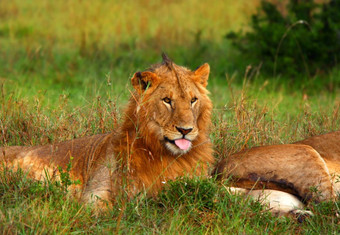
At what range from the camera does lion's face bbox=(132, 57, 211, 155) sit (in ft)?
12.8

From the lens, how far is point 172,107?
3.94 m

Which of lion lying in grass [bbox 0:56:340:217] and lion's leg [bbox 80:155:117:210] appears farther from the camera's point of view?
lion lying in grass [bbox 0:56:340:217]

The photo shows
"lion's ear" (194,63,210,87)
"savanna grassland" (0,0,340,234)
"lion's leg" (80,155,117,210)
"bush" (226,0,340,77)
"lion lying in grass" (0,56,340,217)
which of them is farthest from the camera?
"bush" (226,0,340,77)

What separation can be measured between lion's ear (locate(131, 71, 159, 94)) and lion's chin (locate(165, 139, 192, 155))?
417mm

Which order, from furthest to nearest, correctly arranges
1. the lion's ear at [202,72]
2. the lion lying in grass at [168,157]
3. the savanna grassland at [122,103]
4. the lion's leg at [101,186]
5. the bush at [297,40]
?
the bush at [297,40], the lion's ear at [202,72], the lion lying in grass at [168,157], the lion's leg at [101,186], the savanna grassland at [122,103]

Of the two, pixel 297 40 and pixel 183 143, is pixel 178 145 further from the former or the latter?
pixel 297 40

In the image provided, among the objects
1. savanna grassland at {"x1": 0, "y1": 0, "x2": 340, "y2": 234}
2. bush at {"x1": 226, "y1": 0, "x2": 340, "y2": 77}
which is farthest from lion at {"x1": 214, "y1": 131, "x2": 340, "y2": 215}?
bush at {"x1": 226, "y1": 0, "x2": 340, "y2": 77}

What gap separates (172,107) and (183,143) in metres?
0.26

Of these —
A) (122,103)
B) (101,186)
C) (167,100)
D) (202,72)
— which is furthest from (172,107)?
(122,103)

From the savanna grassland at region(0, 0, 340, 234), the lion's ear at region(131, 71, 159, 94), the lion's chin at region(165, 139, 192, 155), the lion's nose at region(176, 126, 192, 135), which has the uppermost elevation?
the lion's ear at region(131, 71, 159, 94)

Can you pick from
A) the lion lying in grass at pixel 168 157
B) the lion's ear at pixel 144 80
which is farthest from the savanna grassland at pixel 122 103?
the lion's ear at pixel 144 80

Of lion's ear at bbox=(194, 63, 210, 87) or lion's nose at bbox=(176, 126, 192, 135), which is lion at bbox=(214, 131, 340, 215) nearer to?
lion's nose at bbox=(176, 126, 192, 135)

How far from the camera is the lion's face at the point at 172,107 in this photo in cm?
389

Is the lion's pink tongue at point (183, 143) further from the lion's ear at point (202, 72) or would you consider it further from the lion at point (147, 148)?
the lion's ear at point (202, 72)
